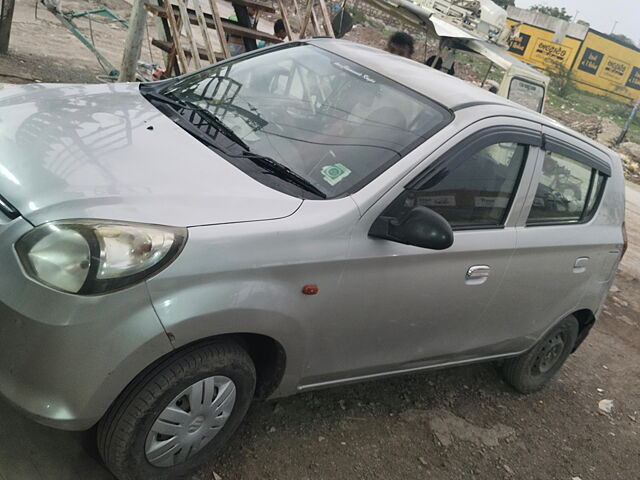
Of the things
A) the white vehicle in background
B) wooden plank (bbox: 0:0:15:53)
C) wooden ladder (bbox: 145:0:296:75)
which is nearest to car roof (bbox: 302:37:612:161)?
wooden ladder (bbox: 145:0:296:75)

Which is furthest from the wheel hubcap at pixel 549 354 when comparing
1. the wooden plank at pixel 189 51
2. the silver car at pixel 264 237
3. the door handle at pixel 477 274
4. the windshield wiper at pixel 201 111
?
the wooden plank at pixel 189 51

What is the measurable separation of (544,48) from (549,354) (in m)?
30.5

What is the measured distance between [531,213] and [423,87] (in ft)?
3.02

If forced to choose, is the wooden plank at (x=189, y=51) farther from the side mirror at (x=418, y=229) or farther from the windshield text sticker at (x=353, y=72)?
the side mirror at (x=418, y=229)

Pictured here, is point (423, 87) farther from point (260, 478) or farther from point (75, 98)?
point (260, 478)

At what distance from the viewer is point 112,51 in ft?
37.5

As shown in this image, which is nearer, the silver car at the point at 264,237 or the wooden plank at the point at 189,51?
the silver car at the point at 264,237

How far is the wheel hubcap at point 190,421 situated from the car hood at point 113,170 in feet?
2.24

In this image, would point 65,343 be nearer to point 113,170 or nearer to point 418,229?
point 113,170

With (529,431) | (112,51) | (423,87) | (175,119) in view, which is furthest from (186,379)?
(112,51)

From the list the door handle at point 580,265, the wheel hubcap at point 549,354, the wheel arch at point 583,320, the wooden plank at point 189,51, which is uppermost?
the door handle at point 580,265

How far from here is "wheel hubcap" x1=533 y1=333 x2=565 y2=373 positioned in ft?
13.0

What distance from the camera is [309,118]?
2.87 metres

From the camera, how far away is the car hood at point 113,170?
6.58ft
